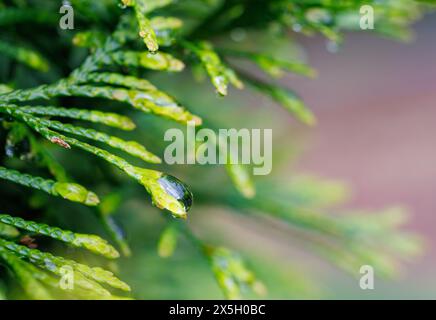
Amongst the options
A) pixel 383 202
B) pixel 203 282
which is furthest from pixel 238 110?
pixel 383 202

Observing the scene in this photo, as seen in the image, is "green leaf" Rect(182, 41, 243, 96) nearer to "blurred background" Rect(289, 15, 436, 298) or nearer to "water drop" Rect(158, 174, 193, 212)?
"water drop" Rect(158, 174, 193, 212)

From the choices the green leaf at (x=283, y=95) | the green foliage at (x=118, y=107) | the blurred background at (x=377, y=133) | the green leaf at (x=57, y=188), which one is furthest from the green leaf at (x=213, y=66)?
the blurred background at (x=377, y=133)

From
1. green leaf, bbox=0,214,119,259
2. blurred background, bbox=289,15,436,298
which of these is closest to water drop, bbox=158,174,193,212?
green leaf, bbox=0,214,119,259

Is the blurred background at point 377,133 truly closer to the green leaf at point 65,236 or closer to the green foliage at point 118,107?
the green foliage at point 118,107

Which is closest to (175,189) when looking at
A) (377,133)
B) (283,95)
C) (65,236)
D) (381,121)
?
(65,236)

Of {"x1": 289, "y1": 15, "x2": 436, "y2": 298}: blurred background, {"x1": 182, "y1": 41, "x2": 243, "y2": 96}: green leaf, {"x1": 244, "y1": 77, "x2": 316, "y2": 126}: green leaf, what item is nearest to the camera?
{"x1": 182, "y1": 41, "x2": 243, "y2": 96}: green leaf

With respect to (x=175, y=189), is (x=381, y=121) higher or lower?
higher

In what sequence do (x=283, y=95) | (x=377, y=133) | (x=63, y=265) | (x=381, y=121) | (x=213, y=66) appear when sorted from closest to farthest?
1. (x=63, y=265)
2. (x=213, y=66)
3. (x=283, y=95)
4. (x=377, y=133)
5. (x=381, y=121)

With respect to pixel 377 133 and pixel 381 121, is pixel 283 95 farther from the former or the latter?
pixel 381 121
